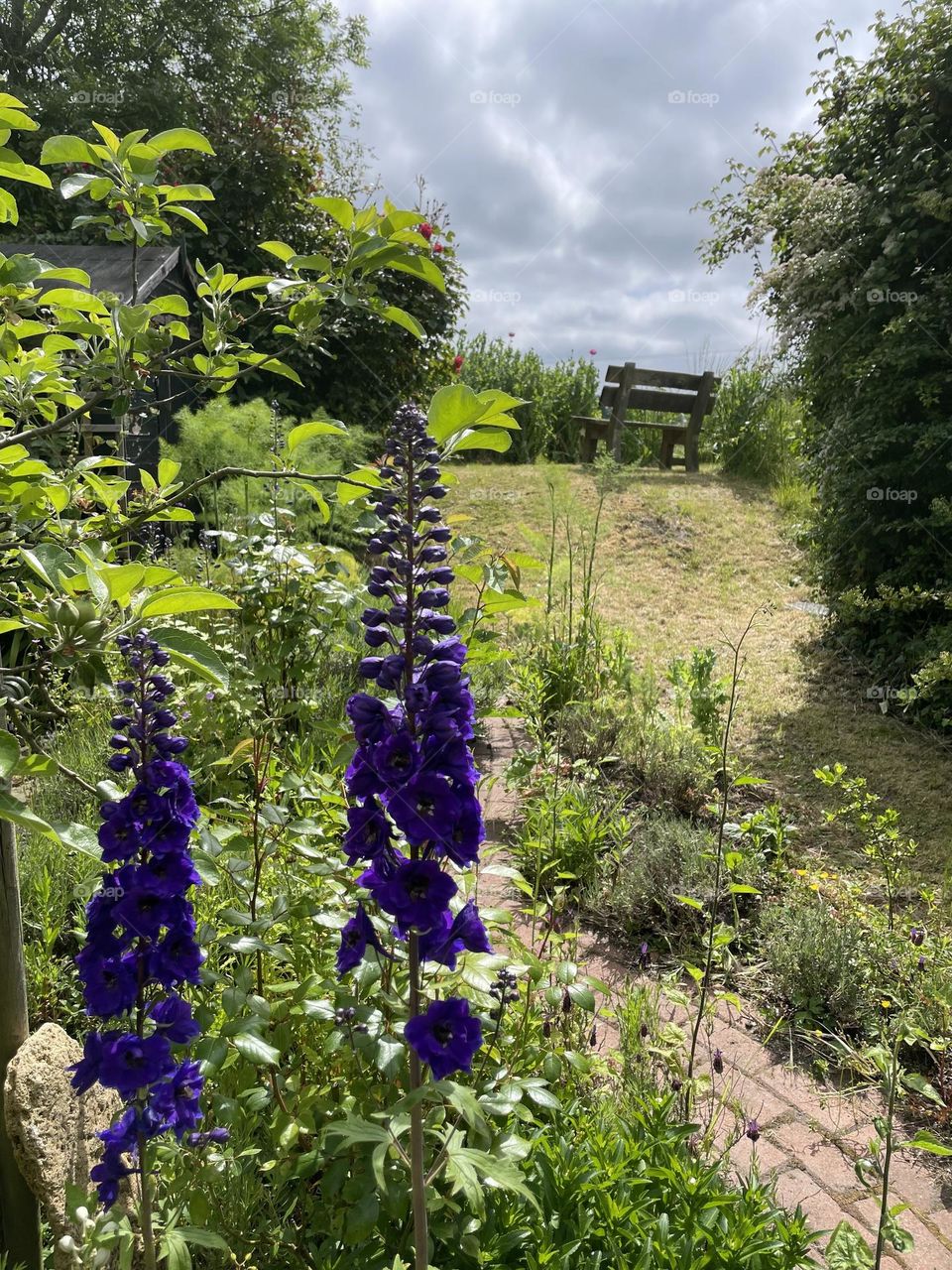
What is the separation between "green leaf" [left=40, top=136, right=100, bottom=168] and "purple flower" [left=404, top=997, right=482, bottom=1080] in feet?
4.43

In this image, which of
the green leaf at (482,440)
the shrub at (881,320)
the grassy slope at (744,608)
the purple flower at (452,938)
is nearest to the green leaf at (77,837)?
the purple flower at (452,938)

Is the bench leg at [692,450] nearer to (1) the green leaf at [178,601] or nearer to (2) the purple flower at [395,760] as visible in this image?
(2) the purple flower at [395,760]

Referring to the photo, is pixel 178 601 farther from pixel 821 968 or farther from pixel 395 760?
pixel 821 968

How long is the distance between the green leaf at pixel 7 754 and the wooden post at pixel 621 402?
10.7 metres

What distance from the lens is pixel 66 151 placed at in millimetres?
1284

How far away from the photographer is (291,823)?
162cm

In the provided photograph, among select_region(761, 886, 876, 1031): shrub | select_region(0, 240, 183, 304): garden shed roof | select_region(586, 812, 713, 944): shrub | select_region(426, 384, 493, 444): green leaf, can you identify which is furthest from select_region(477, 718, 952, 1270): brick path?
select_region(0, 240, 183, 304): garden shed roof

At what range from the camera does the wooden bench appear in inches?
442

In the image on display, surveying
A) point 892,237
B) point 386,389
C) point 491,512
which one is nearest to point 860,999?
point 892,237

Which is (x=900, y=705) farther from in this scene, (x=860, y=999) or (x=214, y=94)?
(x=214, y=94)

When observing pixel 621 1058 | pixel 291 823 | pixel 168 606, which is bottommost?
pixel 621 1058

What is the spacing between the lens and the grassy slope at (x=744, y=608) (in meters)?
4.40

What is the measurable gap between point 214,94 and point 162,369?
15729 millimetres

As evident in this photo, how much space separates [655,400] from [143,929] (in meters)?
11.3
